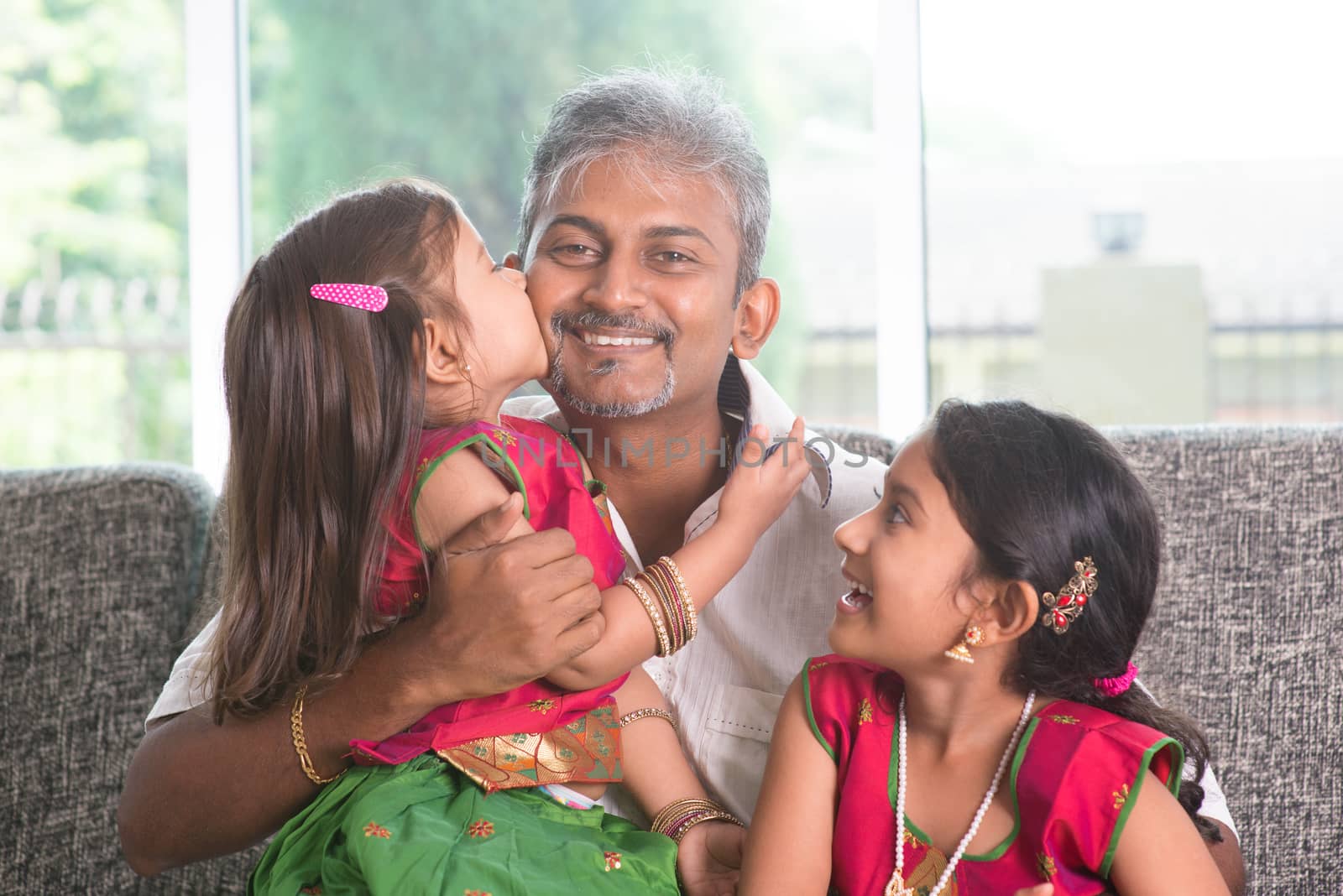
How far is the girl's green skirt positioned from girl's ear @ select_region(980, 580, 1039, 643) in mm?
469

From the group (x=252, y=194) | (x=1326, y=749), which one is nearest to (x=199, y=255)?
(x=252, y=194)

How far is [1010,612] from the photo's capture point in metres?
1.40

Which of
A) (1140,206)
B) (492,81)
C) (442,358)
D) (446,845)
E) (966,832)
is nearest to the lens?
(446,845)

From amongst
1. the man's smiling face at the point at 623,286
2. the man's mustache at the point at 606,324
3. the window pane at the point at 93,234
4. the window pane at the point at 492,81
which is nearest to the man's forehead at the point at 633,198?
the man's smiling face at the point at 623,286

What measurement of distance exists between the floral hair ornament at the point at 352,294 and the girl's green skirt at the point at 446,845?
56 centimetres

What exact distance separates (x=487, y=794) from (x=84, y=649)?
3.38 ft

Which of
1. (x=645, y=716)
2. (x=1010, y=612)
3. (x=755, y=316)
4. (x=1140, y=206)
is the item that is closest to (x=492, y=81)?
(x=755, y=316)

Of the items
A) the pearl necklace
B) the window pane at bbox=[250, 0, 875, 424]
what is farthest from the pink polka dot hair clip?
the window pane at bbox=[250, 0, 875, 424]

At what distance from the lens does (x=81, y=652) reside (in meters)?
2.04

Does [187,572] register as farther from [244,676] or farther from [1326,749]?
[1326,749]

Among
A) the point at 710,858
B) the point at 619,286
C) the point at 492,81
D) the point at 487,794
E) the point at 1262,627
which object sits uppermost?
the point at 492,81

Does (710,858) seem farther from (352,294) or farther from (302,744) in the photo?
(352,294)

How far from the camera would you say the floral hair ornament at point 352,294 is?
55.7 inches

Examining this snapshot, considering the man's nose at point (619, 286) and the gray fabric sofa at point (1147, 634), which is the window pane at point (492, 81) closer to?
the gray fabric sofa at point (1147, 634)
